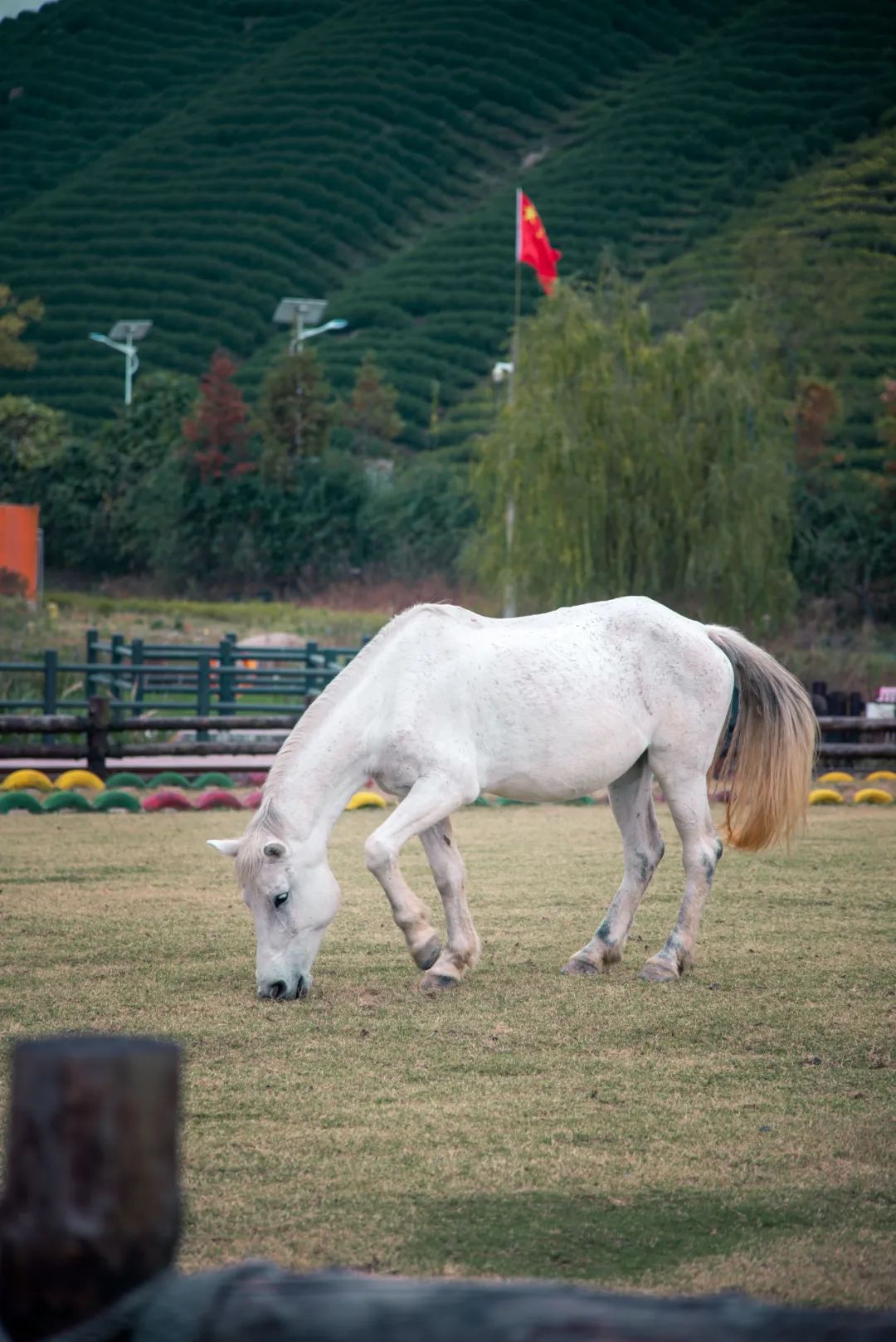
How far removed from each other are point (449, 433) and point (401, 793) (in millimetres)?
62098

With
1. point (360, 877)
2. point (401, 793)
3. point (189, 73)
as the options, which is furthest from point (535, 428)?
point (189, 73)

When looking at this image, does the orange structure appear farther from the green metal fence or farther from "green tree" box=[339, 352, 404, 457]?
"green tree" box=[339, 352, 404, 457]

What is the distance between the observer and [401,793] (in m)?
6.15

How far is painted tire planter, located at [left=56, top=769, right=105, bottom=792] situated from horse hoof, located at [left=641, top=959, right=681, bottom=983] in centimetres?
902

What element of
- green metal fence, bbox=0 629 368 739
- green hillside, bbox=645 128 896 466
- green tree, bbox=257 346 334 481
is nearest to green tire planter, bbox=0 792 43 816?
green metal fence, bbox=0 629 368 739

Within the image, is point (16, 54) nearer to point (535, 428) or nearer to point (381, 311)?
point (381, 311)

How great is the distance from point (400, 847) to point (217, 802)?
7122 mm

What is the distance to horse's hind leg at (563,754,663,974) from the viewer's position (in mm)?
6039

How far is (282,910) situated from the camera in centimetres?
554

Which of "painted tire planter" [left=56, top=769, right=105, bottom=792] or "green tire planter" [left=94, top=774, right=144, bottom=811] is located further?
"painted tire planter" [left=56, top=769, right=105, bottom=792]

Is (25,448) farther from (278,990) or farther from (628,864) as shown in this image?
(278,990)

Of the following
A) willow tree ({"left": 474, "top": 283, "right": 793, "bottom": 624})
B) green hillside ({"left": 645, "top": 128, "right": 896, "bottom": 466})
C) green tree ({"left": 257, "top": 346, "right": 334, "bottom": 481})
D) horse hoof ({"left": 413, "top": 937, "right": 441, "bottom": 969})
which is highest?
green hillside ({"left": 645, "top": 128, "right": 896, "bottom": 466})

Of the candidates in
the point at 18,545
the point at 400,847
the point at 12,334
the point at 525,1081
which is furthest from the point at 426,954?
the point at 12,334

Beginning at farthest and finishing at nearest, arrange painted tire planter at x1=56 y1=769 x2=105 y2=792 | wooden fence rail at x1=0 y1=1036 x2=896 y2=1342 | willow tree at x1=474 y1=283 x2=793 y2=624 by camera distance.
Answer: willow tree at x1=474 y1=283 x2=793 y2=624
painted tire planter at x1=56 y1=769 x2=105 y2=792
wooden fence rail at x1=0 y1=1036 x2=896 y2=1342
